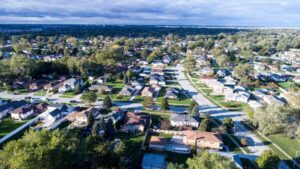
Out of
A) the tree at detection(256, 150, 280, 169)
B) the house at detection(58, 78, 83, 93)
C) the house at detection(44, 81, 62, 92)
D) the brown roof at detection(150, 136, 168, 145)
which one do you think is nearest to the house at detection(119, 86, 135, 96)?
the house at detection(58, 78, 83, 93)

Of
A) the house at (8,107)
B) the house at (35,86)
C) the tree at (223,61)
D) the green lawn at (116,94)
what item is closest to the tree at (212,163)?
the green lawn at (116,94)

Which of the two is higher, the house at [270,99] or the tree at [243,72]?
the tree at [243,72]

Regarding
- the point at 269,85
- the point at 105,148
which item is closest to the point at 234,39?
the point at 269,85

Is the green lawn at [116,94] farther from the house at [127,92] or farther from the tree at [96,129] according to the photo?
the tree at [96,129]

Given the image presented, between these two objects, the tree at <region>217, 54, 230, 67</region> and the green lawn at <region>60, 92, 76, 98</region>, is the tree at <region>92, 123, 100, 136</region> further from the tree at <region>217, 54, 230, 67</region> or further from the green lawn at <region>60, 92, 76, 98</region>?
the tree at <region>217, 54, 230, 67</region>

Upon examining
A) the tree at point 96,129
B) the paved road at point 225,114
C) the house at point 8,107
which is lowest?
the paved road at point 225,114

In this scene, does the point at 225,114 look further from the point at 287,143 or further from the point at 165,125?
the point at 165,125

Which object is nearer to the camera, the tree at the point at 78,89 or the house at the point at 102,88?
the tree at the point at 78,89
